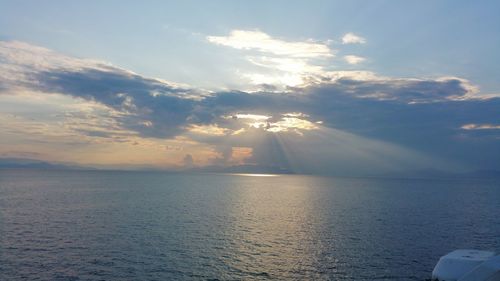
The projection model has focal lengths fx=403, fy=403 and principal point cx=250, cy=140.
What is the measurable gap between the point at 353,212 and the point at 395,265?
73.6 m

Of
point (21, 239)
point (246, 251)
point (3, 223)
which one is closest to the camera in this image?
point (246, 251)

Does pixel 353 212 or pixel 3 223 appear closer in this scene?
pixel 3 223

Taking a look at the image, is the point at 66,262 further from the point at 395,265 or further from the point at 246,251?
the point at 395,265

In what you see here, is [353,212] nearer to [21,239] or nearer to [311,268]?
[311,268]

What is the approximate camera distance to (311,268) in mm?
60438

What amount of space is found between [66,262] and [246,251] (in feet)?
93.9

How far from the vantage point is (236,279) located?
53875 mm

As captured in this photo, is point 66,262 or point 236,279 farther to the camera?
point 66,262

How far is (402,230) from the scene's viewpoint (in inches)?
3848

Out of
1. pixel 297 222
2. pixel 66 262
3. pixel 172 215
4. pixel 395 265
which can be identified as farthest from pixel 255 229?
pixel 66 262

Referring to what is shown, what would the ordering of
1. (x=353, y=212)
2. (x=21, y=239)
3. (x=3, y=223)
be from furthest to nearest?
(x=353, y=212)
(x=3, y=223)
(x=21, y=239)

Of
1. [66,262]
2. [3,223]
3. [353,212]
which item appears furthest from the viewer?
[353,212]

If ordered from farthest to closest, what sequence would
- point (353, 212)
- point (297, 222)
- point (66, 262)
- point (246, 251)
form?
point (353, 212) → point (297, 222) → point (246, 251) → point (66, 262)

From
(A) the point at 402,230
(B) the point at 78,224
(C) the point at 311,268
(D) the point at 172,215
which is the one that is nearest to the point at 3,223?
(B) the point at 78,224
